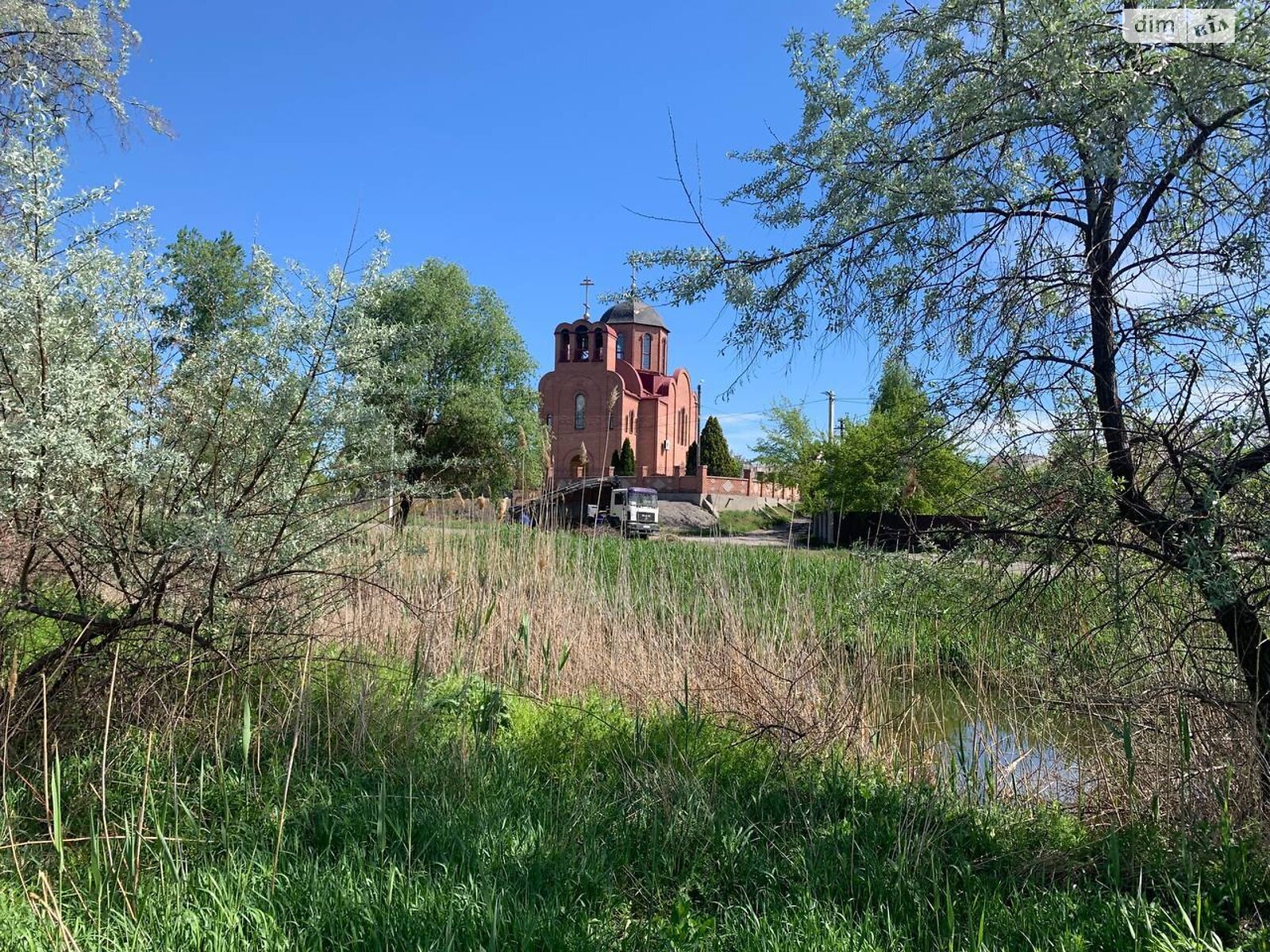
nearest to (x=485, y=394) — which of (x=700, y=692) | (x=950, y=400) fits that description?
(x=700, y=692)

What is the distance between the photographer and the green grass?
252 centimetres

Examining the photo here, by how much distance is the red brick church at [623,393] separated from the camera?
170 ft

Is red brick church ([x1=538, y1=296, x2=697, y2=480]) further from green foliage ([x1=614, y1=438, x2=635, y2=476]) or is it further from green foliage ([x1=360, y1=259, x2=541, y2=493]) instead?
green foliage ([x1=360, y1=259, x2=541, y2=493])

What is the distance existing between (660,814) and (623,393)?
43.2 m

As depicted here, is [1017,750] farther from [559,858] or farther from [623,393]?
[623,393]

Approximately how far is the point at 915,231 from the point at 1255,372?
1381 millimetres

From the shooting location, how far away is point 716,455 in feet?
185

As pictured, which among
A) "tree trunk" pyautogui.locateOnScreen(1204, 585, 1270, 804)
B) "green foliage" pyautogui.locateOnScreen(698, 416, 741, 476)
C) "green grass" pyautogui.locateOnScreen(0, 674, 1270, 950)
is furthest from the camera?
"green foliage" pyautogui.locateOnScreen(698, 416, 741, 476)

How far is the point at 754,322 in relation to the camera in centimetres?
397

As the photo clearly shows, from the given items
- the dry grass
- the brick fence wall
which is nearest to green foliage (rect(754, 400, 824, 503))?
the brick fence wall

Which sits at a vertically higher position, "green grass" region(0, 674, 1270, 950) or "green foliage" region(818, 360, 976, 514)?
"green foliage" region(818, 360, 976, 514)

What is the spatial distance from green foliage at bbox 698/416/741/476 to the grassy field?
166 feet

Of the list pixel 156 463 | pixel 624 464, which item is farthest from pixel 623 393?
pixel 156 463

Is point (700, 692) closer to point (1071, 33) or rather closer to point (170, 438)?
point (170, 438)
